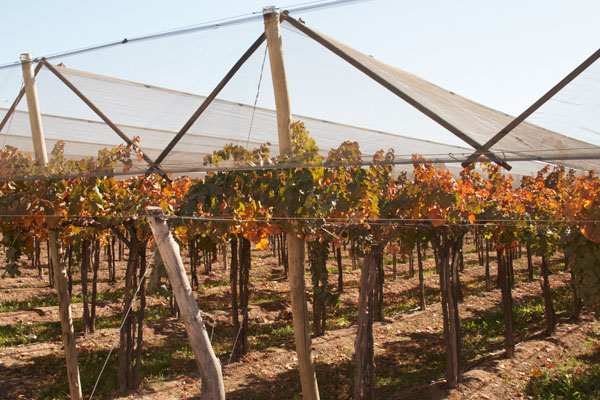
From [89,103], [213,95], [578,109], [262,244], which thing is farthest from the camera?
[89,103]

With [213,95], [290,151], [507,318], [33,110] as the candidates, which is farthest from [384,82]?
[507,318]

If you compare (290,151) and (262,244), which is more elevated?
(290,151)

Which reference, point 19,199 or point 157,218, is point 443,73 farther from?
point 19,199

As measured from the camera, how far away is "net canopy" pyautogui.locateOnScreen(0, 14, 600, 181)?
298 cm

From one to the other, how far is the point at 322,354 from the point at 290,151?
6.39 meters

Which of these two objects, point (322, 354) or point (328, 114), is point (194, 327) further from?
point (322, 354)

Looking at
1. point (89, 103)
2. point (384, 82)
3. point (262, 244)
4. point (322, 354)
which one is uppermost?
point (89, 103)

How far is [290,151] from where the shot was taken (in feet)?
13.4

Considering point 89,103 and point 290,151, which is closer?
point 290,151

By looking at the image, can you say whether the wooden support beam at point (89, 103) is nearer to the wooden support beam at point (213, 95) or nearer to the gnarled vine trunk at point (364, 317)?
the wooden support beam at point (213, 95)

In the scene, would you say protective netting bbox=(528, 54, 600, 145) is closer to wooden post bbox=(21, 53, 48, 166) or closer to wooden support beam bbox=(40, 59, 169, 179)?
wooden support beam bbox=(40, 59, 169, 179)

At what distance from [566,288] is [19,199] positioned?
596 inches

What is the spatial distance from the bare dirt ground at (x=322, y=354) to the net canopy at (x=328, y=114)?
1.93m

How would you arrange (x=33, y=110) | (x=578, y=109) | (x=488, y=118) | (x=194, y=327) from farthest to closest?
(x=33, y=110) → (x=194, y=327) → (x=488, y=118) → (x=578, y=109)
